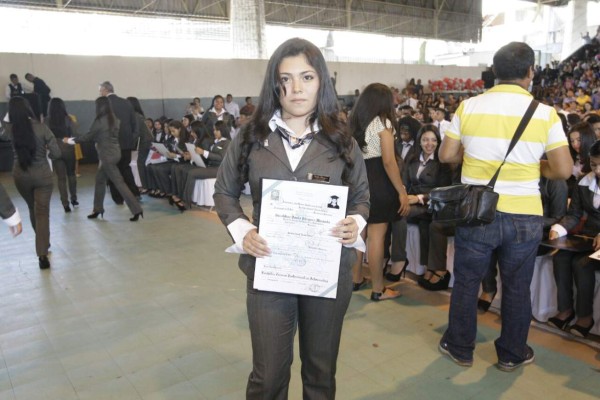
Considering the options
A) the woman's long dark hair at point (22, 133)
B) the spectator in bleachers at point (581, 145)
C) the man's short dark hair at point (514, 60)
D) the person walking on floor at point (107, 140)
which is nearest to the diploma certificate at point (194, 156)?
the person walking on floor at point (107, 140)

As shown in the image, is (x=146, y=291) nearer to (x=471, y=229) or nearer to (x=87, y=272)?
(x=87, y=272)

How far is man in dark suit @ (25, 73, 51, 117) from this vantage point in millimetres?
11102

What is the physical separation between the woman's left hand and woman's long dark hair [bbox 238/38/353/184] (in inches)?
8.3

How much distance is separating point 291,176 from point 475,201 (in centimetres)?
112

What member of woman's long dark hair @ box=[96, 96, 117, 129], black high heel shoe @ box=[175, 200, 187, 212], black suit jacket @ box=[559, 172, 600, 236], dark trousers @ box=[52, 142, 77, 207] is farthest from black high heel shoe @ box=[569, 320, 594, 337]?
dark trousers @ box=[52, 142, 77, 207]

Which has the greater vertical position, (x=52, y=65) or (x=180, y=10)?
(x=180, y=10)

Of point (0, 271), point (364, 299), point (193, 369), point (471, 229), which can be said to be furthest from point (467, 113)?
point (0, 271)

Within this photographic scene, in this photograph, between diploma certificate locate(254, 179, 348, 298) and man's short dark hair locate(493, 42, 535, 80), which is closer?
diploma certificate locate(254, 179, 348, 298)

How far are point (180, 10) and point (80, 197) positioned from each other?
902 centimetres

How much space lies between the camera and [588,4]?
73.8ft

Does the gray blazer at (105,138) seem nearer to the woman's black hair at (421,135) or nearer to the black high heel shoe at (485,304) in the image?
the woman's black hair at (421,135)

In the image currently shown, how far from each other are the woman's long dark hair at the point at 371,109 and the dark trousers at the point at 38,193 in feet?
9.68

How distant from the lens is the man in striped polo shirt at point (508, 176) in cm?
219

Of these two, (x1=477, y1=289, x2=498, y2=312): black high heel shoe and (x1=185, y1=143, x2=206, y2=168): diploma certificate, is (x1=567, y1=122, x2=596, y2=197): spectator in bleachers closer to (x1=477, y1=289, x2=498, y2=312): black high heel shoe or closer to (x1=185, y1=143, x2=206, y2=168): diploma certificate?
(x1=477, y1=289, x2=498, y2=312): black high heel shoe
